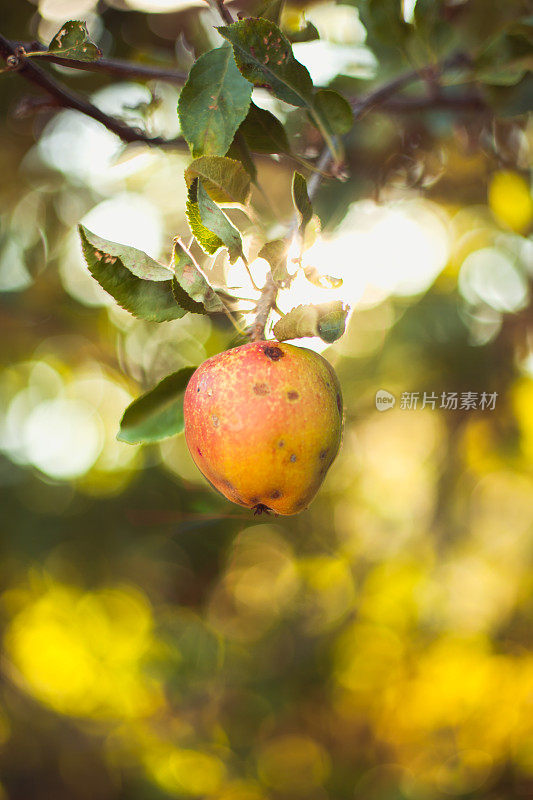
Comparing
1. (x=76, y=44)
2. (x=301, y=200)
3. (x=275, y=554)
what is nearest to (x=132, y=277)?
(x=301, y=200)

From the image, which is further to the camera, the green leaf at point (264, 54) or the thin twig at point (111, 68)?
the thin twig at point (111, 68)

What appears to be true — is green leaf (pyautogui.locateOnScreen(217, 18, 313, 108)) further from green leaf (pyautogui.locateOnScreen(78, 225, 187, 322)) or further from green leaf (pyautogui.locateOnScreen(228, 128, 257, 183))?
green leaf (pyautogui.locateOnScreen(78, 225, 187, 322))

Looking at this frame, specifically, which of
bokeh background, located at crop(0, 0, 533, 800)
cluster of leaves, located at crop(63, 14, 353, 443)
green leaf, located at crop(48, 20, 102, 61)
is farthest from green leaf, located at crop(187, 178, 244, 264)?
bokeh background, located at crop(0, 0, 533, 800)

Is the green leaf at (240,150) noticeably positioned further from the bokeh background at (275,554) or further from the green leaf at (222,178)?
the bokeh background at (275,554)

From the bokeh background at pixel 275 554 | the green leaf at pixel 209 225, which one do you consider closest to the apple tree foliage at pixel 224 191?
the green leaf at pixel 209 225

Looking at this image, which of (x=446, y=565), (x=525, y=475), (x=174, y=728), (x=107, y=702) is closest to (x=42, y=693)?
(x=107, y=702)

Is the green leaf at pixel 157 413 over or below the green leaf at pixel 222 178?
below
